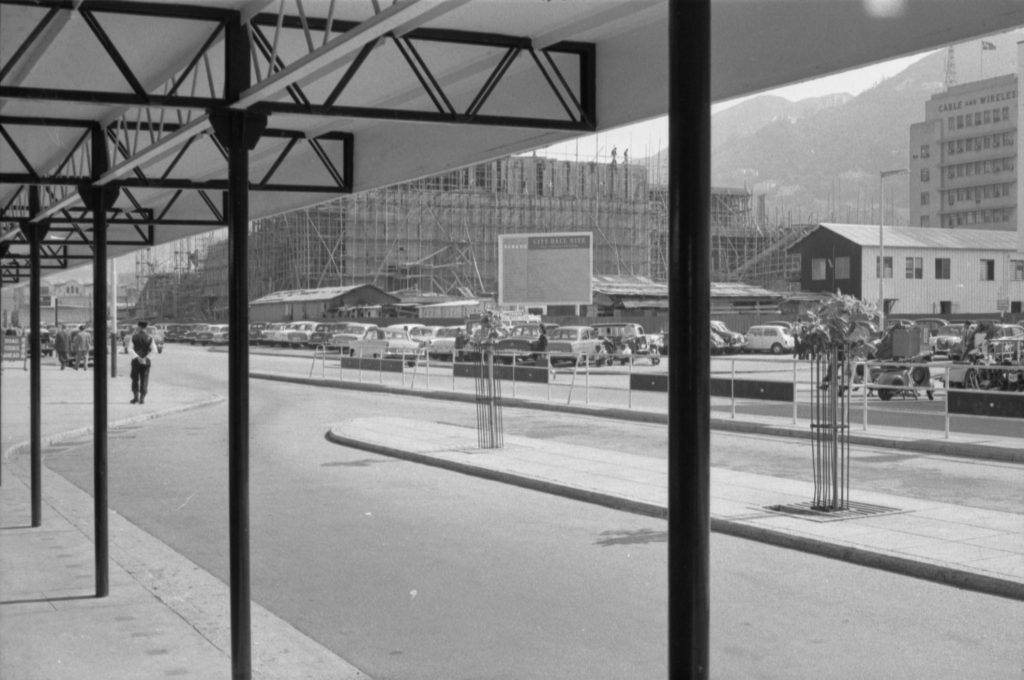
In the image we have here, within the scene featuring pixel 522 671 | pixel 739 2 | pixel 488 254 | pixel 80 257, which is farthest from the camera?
pixel 488 254

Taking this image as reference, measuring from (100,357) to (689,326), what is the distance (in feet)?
22.2

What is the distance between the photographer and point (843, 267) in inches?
2822

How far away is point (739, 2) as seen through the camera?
6.63 m

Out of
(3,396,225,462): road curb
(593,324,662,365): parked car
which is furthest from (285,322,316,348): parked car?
(3,396,225,462): road curb

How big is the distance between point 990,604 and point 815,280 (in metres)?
69.8

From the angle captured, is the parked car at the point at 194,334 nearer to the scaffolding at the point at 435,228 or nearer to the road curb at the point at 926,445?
the scaffolding at the point at 435,228

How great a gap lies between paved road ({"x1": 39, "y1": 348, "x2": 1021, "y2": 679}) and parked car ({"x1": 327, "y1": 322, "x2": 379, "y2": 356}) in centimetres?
4454

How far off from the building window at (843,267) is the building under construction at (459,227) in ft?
66.1

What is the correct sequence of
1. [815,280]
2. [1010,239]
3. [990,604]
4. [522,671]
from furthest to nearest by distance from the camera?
[815,280], [1010,239], [990,604], [522,671]

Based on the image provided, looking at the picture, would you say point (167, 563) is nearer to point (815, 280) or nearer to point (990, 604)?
point (990, 604)

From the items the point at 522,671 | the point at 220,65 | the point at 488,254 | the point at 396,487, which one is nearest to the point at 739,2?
the point at 220,65

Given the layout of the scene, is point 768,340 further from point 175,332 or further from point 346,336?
point 175,332

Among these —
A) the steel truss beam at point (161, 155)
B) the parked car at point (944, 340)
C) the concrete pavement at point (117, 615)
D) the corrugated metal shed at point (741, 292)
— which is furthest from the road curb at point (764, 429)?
the corrugated metal shed at point (741, 292)

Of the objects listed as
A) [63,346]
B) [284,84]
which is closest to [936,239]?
[63,346]
